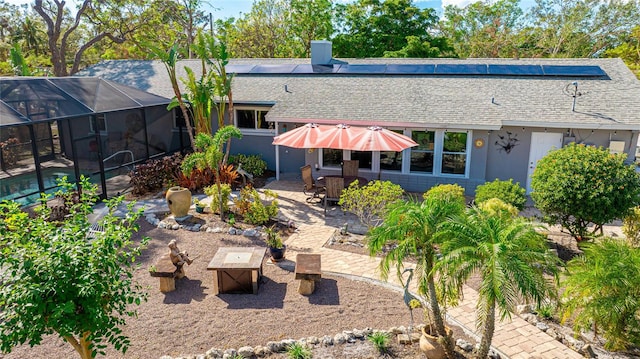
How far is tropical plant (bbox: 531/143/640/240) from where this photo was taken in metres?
9.70

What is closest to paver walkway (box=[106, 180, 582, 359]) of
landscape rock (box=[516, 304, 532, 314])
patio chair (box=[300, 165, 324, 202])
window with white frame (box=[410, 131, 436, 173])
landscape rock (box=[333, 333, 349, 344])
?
landscape rock (box=[516, 304, 532, 314])

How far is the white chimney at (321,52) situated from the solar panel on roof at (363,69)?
1.29 meters

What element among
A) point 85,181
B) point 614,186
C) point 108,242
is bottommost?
point 614,186

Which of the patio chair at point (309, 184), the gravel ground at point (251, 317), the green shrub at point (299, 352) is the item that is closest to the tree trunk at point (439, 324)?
the gravel ground at point (251, 317)

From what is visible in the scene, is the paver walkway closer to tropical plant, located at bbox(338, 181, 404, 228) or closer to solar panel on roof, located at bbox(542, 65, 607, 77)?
tropical plant, located at bbox(338, 181, 404, 228)

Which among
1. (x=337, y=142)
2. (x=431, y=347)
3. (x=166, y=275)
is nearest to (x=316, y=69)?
(x=337, y=142)

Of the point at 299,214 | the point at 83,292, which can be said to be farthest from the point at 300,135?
the point at 83,292

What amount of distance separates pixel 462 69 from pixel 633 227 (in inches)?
379

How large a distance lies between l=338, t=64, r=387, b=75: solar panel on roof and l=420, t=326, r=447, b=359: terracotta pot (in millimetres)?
13987

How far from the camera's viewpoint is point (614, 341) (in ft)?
21.8

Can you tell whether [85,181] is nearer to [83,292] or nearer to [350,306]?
[83,292]

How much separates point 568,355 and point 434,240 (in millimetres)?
3128

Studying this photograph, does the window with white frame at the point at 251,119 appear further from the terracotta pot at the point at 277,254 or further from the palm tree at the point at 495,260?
the palm tree at the point at 495,260

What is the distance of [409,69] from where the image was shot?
1847cm
